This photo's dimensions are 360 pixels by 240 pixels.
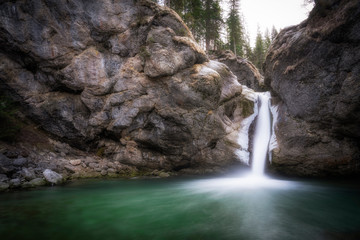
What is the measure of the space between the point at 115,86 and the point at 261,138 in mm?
10212

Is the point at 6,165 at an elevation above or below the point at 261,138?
below

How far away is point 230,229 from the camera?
4.59 metres

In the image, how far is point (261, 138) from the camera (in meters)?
12.1

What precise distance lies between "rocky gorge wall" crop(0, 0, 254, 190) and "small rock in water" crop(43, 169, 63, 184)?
1452 millimetres

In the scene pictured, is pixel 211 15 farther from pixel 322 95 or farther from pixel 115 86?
pixel 322 95

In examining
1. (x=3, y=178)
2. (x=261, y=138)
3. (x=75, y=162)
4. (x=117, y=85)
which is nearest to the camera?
(x=3, y=178)

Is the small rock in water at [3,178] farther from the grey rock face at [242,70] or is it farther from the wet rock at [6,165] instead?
the grey rock face at [242,70]

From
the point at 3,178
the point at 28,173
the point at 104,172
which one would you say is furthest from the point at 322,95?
the point at 3,178

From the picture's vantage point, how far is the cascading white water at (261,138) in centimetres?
1138

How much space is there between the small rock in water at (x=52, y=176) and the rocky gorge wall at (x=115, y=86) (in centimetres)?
145

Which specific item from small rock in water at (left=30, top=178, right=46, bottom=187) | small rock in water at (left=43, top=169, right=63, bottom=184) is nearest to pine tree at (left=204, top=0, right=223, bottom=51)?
small rock in water at (left=43, top=169, right=63, bottom=184)

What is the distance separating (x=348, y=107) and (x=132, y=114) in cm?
1142

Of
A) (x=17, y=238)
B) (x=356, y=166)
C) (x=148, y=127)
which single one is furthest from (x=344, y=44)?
(x=17, y=238)

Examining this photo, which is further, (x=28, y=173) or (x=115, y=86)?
(x=115, y=86)
